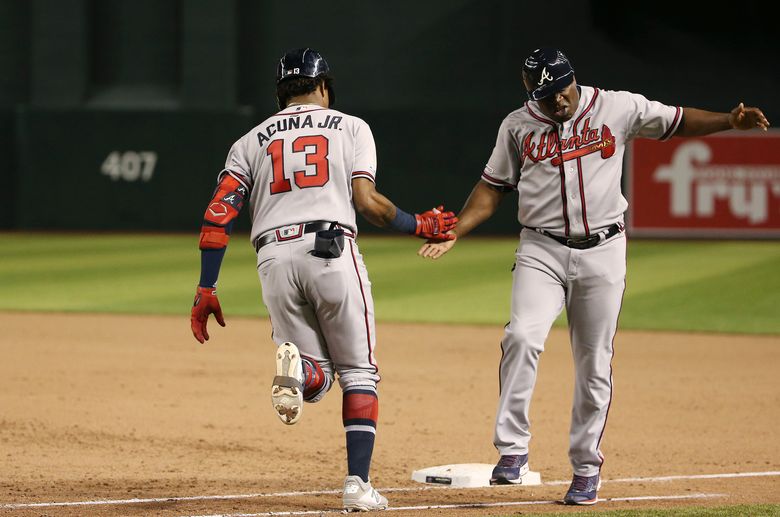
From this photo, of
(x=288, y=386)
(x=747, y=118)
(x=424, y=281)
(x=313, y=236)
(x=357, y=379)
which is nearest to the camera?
(x=288, y=386)

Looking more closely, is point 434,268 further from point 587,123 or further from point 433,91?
point 587,123

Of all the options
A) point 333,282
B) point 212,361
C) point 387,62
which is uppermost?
point 387,62

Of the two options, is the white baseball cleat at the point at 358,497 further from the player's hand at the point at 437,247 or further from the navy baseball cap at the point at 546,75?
the navy baseball cap at the point at 546,75

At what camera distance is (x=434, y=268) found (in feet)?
55.8

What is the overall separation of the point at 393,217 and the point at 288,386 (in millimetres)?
767

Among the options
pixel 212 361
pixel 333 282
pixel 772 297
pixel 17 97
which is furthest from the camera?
pixel 17 97

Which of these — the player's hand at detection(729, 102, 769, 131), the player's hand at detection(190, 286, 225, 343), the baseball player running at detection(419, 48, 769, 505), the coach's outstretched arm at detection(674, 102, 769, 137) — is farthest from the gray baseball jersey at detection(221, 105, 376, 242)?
the player's hand at detection(729, 102, 769, 131)

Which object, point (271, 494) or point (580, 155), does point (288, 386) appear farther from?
point (580, 155)

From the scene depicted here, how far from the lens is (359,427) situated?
4934 mm

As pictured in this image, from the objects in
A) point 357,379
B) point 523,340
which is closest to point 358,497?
point 357,379

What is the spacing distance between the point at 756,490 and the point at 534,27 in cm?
1903

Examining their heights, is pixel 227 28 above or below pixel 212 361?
above

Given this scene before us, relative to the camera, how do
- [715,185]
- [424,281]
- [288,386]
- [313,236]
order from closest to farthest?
1. [288,386]
2. [313,236]
3. [424,281]
4. [715,185]

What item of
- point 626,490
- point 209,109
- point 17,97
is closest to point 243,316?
point 626,490
